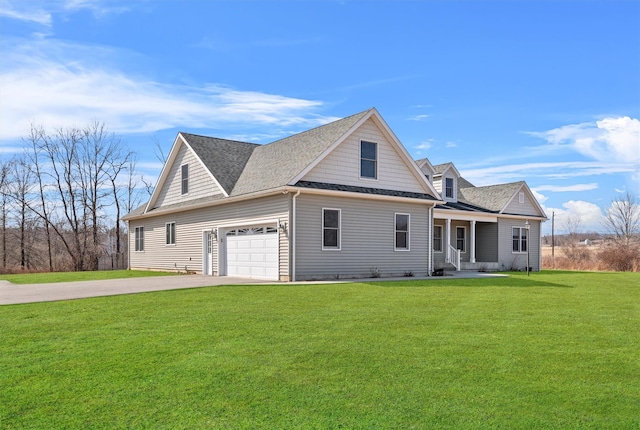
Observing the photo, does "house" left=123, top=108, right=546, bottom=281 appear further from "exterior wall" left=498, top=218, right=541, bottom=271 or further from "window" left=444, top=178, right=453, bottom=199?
"exterior wall" left=498, top=218, right=541, bottom=271

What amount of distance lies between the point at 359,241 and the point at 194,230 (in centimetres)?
819

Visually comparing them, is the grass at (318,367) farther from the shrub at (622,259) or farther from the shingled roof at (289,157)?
the shrub at (622,259)

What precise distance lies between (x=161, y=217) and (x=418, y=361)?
896 inches

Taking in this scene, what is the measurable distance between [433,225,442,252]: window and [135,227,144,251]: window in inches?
630

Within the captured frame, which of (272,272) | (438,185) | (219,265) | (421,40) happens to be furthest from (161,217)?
(421,40)

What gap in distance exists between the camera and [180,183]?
25188 millimetres

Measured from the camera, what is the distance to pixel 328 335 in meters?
7.86

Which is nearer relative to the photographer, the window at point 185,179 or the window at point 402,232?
the window at point 402,232

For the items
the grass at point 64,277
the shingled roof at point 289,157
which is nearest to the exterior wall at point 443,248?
the shingled roof at point 289,157

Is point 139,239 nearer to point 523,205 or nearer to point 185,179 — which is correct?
point 185,179

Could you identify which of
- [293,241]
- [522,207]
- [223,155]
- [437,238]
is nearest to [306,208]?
[293,241]

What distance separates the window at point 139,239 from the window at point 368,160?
14984 millimetres

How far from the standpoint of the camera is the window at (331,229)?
1886 cm

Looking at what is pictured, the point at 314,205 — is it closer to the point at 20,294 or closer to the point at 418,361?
the point at 20,294
